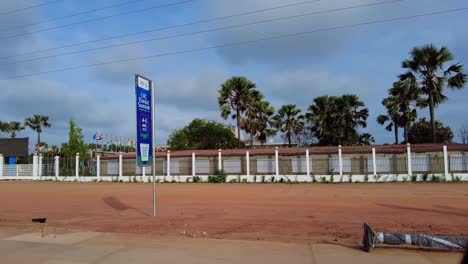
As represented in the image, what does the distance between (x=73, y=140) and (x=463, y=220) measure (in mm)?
41738

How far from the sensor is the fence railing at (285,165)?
28.9 m

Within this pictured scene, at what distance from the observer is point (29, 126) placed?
7900cm

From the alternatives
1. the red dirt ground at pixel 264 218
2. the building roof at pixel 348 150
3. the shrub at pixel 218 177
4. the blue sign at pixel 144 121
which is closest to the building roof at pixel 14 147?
the building roof at pixel 348 150

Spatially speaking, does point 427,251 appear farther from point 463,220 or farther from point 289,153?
point 289,153

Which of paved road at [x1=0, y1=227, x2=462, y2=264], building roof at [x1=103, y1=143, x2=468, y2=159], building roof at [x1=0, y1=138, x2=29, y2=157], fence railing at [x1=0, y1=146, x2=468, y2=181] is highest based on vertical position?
building roof at [x1=0, y1=138, x2=29, y2=157]

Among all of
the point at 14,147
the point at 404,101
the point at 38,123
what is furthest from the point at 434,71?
the point at 38,123

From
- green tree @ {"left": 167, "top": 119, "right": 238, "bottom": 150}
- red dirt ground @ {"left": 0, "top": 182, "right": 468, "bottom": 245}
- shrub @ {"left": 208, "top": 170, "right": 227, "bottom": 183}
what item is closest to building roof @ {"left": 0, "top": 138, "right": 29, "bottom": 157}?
green tree @ {"left": 167, "top": 119, "right": 238, "bottom": 150}

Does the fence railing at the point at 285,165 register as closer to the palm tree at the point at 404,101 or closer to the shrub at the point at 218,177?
the shrub at the point at 218,177

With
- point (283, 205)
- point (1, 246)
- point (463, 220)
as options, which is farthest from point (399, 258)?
point (283, 205)

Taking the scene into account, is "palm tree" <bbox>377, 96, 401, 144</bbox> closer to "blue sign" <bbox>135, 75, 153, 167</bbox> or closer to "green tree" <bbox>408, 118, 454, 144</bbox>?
"green tree" <bbox>408, 118, 454, 144</bbox>

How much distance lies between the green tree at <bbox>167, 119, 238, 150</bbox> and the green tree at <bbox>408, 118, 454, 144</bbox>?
2155 cm

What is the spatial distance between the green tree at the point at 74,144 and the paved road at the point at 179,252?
38365 millimetres

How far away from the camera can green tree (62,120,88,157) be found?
4484cm

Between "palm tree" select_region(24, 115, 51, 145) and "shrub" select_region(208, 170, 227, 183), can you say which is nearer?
"shrub" select_region(208, 170, 227, 183)
